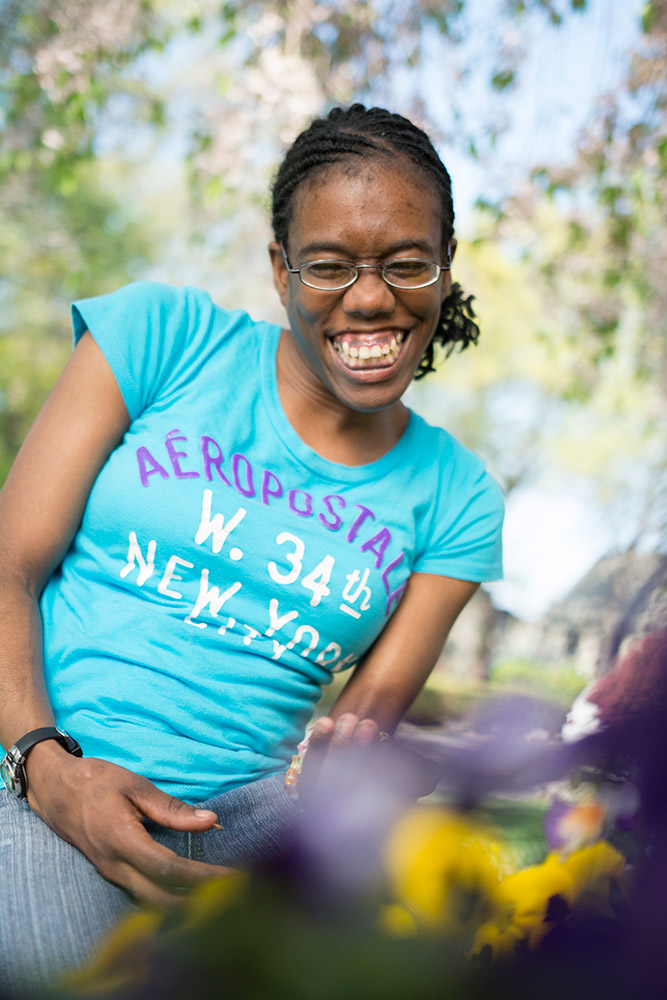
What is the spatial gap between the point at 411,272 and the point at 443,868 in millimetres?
1287

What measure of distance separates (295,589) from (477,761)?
1.02 meters

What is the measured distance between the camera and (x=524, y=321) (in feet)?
68.1

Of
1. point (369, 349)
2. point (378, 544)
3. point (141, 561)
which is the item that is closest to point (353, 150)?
point (369, 349)

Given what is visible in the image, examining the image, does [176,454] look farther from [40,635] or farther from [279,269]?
[279,269]

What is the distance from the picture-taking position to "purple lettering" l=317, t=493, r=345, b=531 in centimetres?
178

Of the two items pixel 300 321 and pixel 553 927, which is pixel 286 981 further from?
pixel 300 321

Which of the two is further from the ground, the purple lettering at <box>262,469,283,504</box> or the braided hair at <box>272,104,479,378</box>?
the braided hair at <box>272,104,479,378</box>

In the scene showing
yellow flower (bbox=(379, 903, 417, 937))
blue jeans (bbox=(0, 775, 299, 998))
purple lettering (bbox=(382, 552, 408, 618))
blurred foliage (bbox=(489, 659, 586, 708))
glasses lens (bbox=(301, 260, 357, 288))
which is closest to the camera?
yellow flower (bbox=(379, 903, 417, 937))

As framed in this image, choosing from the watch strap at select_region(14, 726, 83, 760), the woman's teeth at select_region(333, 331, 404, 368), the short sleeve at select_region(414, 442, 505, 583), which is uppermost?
the woman's teeth at select_region(333, 331, 404, 368)

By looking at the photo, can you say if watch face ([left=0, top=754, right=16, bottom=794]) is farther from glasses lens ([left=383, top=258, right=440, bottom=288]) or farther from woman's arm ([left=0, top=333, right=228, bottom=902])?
glasses lens ([left=383, top=258, right=440, bottom=288])

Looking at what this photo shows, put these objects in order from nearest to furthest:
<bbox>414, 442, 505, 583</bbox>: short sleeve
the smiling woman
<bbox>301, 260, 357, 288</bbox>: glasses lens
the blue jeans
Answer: the blue jeans
the smiling woman
<bbox>301, 260, 357, 288</bbox>: glasses lens
<bbox>414, 442, 505, 583</bbox>: short sleeve

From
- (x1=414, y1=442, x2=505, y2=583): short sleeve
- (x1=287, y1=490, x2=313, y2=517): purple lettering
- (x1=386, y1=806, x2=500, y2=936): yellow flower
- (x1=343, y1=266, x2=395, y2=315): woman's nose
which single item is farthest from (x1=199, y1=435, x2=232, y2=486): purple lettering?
(x1=386, y1=806, x2=500, y2=936): yellow flower

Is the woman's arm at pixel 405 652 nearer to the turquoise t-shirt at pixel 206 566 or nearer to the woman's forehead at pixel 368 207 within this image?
the turquoise t-shirt at pixel 206 566

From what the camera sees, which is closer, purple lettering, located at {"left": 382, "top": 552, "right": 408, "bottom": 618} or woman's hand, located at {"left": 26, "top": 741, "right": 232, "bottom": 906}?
woman's hand, located at {"left": 26, "top": 741, "right": 232, "bottom": 906}
